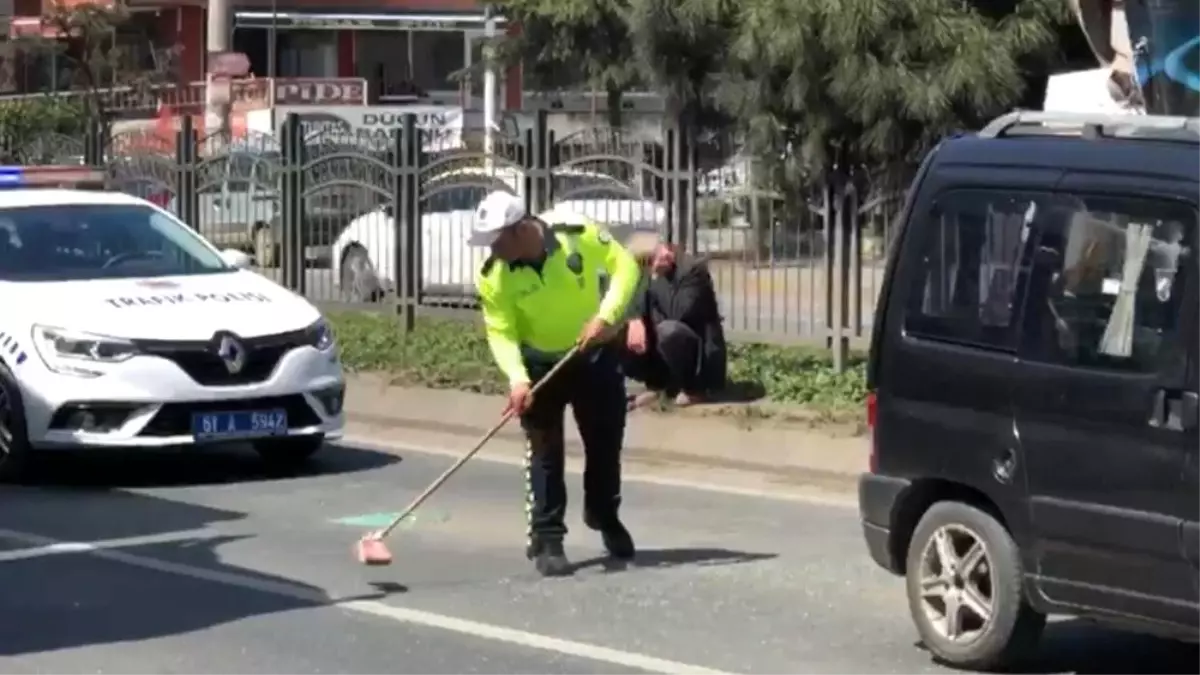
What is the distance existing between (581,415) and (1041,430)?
297 centimetres

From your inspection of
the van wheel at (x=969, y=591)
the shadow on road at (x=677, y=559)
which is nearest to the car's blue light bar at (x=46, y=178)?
the shadow on road at (x=677, y=559)

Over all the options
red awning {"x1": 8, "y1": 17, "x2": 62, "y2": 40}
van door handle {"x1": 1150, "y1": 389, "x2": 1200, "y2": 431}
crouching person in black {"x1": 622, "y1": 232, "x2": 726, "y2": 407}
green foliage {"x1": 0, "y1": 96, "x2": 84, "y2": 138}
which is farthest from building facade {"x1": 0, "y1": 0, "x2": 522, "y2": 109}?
van door handle {"x1": 1150, "y1": 389, "x2": 1200, "y2": 431}

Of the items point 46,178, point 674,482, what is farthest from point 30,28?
point 674,482

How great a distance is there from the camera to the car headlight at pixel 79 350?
12930 mm

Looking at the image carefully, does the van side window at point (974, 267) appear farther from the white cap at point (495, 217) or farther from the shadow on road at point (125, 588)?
the shadow on road at point (125, 588)

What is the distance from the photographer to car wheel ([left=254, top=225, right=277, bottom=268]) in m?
22.0

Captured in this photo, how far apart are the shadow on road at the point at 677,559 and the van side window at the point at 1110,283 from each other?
3.12 meters

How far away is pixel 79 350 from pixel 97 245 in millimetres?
1441

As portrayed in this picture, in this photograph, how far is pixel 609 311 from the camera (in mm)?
10031

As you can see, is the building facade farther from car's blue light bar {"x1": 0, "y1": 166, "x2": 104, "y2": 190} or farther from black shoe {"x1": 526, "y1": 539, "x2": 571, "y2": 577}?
black shoe {"x1": 526, "y1": 539, "x2": 571, "y2": 577}

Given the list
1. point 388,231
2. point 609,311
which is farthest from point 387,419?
point 609,311

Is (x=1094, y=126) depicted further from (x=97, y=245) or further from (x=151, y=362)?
(x=97, y=245)

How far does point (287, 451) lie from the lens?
1400 cm

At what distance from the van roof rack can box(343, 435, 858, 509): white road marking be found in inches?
179
